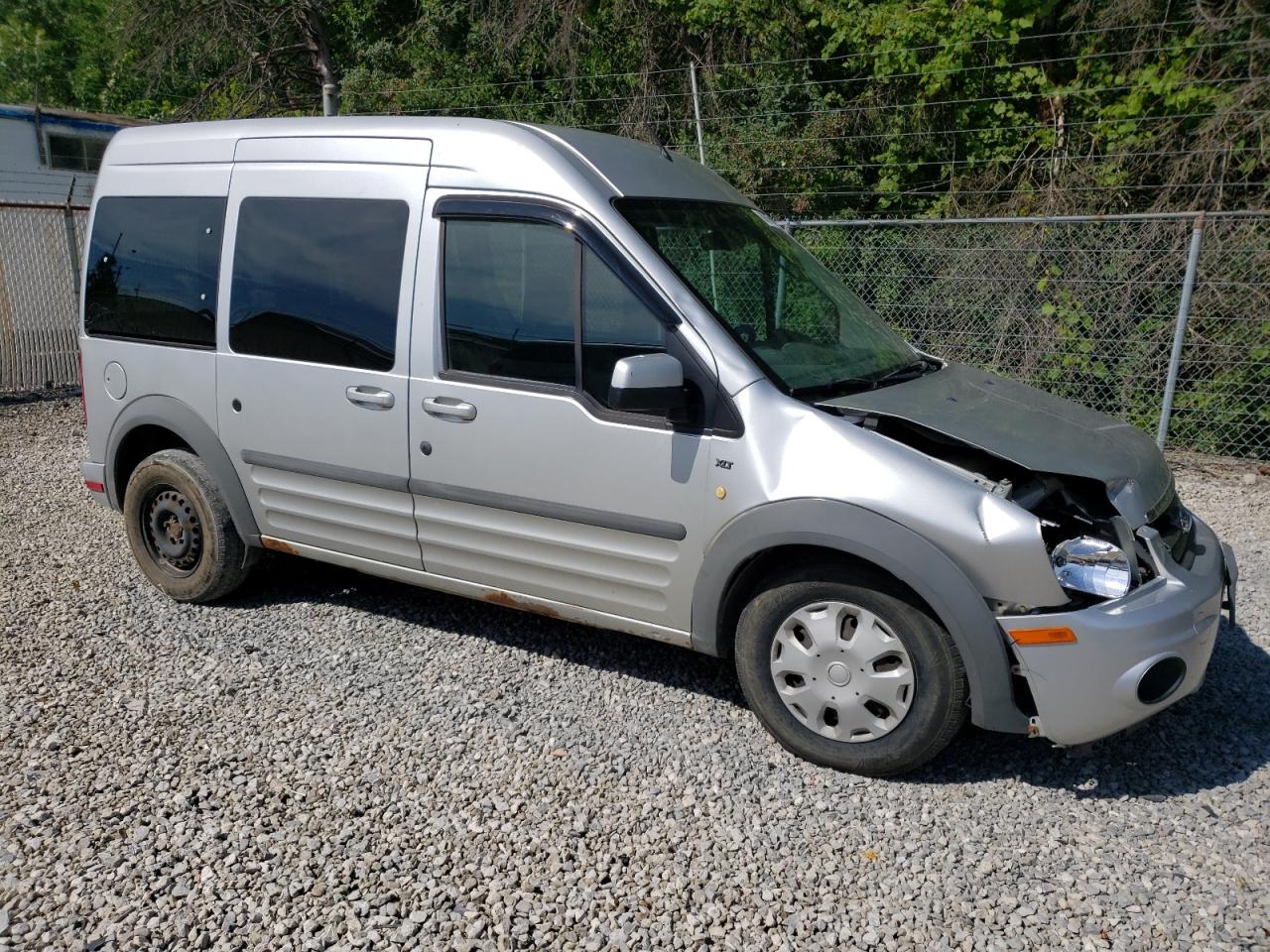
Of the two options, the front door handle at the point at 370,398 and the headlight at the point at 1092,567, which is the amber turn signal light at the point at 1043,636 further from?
the front door handle at the point at 370,398

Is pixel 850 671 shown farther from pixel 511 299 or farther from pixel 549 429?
pixel 511 299

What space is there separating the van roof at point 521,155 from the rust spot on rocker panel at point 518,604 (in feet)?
5.52

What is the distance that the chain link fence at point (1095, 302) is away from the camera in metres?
8.12

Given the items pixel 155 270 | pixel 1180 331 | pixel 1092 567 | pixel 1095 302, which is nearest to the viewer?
pixel 1092 567

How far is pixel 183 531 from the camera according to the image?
5.36 metres

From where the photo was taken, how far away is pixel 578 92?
14.0m

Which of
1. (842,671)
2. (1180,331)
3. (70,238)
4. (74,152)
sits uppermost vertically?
(74,152)

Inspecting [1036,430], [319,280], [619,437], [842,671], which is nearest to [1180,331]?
[1036,430]

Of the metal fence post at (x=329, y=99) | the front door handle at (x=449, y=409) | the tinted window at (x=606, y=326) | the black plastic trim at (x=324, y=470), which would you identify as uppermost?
the metal fence post at (x=329, y=99)

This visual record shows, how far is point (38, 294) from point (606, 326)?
31.4 feet

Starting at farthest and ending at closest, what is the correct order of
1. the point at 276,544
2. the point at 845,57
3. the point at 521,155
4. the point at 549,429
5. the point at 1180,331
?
the point at 845,57 < the point at 1180,331 < the point at 276,544 < the point at 521,155 < the point at 549,429

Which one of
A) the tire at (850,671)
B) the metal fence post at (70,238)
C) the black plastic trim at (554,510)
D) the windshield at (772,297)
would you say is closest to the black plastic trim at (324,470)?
the black plastic trim at (554,510)

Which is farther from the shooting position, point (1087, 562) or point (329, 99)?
point (329, 99)

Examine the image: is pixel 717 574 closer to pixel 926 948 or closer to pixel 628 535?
pixel 628 535
